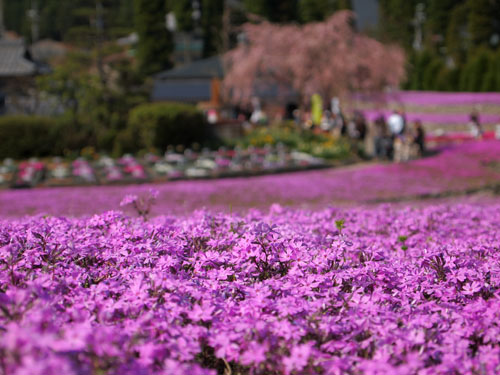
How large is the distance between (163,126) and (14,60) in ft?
95.3

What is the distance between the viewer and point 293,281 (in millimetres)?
3686

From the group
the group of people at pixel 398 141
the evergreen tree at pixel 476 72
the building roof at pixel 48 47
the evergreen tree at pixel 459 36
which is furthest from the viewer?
the building roof at pixel 48 47

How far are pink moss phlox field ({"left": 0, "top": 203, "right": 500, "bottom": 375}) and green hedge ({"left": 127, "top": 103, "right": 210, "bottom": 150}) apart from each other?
64.1 ft

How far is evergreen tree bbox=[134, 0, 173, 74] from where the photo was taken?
6075 cm

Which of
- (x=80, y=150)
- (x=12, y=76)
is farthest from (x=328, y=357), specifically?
(x=12, y=76)

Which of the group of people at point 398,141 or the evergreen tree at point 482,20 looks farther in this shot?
the evergreen tree at point 482,20

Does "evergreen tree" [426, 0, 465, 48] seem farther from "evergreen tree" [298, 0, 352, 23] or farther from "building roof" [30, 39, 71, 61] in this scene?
"building roof" [30, 39, 71, 61]

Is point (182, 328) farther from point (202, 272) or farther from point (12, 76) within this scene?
point (12, 76)

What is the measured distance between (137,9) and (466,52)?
31.6 m

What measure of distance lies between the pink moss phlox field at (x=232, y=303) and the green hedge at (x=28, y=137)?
21.8 meters

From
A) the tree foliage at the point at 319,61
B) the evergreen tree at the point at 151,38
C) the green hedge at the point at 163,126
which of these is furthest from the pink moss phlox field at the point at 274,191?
the evergreen tree at the point at 151,38

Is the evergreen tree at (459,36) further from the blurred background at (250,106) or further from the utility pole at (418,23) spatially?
the utility pole at (418,23)

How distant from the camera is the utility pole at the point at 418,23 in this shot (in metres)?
61.9

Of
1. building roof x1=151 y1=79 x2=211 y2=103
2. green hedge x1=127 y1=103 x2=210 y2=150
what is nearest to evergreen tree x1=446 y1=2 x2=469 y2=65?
building roof x1=151 y1=79 x2=211 y2=103
